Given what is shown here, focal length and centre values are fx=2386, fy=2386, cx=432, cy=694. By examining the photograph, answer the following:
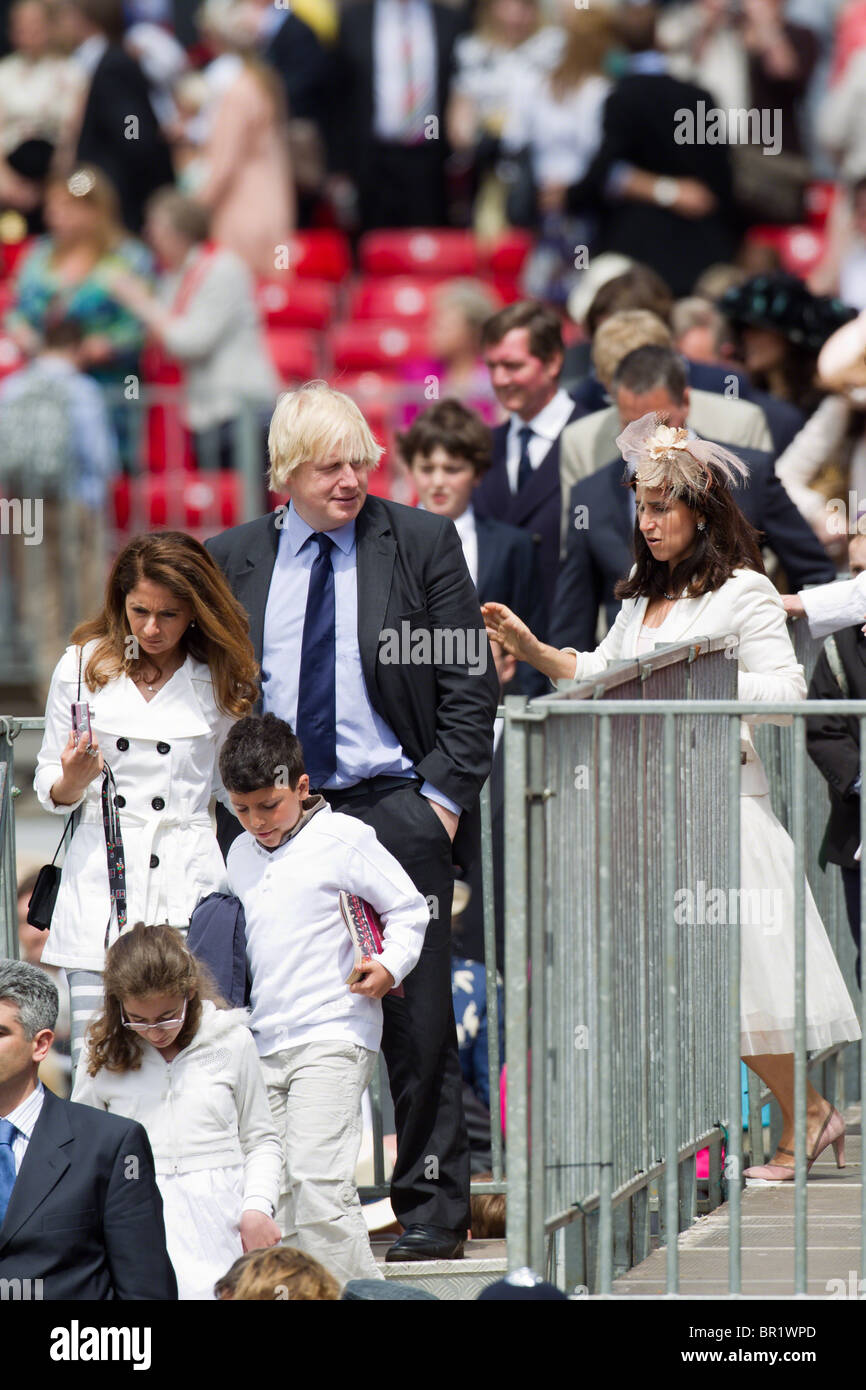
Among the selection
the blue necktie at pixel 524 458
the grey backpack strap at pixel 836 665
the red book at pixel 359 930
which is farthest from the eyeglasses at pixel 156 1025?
the blue necktie at pixel 524 458

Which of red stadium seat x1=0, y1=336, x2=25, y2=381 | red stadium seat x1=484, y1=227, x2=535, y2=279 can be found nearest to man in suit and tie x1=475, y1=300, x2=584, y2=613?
red stadium seat x1=0, y1=336, x2=25, y2=381

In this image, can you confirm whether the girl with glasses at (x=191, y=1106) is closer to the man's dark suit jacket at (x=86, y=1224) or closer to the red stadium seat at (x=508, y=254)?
the man's dark suit jacket at (x=86, y=1224)

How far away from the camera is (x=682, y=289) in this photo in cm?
1150

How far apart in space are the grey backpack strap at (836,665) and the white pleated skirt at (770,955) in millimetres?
744

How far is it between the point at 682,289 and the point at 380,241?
3.00 m

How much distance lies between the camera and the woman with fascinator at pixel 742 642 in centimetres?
569

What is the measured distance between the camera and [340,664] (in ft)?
18.5

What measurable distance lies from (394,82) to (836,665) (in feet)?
24.2

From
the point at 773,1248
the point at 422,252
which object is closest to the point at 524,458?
the point at 773,1248

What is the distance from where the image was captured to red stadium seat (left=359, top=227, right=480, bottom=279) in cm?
1379

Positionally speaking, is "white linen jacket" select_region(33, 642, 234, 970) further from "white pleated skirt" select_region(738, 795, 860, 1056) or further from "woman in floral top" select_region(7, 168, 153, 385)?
"woman in floral top" select_region(7, 168, 153, 385)

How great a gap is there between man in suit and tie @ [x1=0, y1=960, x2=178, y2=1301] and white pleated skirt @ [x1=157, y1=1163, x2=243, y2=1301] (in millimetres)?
432
